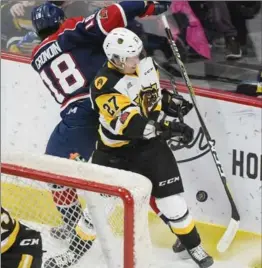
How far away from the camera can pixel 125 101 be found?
295 cm

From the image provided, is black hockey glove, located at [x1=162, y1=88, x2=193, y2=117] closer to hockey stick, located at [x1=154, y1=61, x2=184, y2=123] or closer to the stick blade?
hockey stick, located at [x1=154, y1=61, x2=184, y2=123]

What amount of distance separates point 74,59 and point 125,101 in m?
0.43

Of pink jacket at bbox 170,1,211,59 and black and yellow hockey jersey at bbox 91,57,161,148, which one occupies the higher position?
black and yellow hockey jersey at bbox 91,57,161,148

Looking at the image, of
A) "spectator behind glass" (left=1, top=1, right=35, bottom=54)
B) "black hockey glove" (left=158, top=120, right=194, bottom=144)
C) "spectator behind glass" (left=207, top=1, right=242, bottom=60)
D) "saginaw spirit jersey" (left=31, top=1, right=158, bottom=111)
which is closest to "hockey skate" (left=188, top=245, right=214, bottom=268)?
"black hockey glove" (left=158, top=120, right=194, bottom=144)

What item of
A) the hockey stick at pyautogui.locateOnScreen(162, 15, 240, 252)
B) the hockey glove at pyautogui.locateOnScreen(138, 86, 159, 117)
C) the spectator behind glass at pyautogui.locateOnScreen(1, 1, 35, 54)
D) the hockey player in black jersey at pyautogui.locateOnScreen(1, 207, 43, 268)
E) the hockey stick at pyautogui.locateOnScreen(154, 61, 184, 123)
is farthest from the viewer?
the spectator behind glass at pyautogui.locateOnScreen(1, 1, 35, 54)

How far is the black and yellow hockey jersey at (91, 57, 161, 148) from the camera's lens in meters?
2.95

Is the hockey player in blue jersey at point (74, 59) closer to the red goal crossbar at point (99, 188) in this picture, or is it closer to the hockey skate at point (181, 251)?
the hockey skate at point (181, 251)

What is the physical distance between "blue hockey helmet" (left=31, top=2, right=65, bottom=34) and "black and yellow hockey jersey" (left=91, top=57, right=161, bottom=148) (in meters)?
0.38

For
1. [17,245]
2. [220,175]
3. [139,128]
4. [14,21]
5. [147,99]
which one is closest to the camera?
[17,245]

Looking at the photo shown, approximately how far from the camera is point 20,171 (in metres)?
2.41

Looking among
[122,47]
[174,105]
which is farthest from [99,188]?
[174,105]

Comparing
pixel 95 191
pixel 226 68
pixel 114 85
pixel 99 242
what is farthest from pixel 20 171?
pixel 226 68

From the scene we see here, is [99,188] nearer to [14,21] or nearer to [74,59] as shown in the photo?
[74,59]

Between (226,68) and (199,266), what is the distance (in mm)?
804
